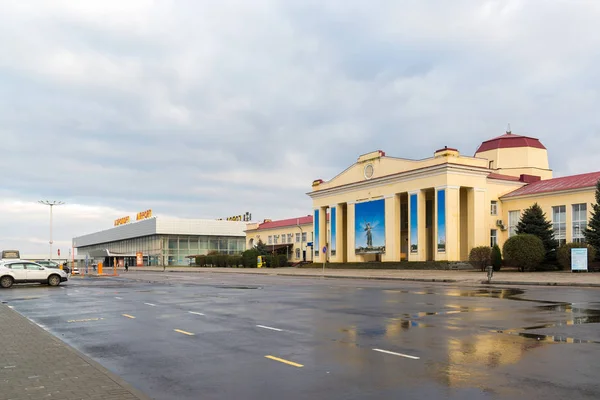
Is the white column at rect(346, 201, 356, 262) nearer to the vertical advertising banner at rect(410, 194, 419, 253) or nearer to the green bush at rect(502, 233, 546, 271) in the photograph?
the vertical advertising banner at rect(410, 194, 419, 253)

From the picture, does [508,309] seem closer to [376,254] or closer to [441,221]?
[441,221]

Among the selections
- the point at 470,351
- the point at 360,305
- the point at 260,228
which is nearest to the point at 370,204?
the point at 260,228

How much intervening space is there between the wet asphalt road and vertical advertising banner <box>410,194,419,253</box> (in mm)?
43982

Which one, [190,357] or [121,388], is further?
[190,357]

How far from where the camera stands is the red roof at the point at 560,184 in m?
54.6

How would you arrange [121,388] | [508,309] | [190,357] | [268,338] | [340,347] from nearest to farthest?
[121,388] < [190,357] < [340,347] < [268,338] < [508,309]

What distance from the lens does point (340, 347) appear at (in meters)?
10.2

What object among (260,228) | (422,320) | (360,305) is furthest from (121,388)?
(260,228)

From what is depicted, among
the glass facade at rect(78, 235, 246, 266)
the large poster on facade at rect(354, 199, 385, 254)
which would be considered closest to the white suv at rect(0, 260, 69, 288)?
the large poster on facade at rect(354, 199, 385, 254)

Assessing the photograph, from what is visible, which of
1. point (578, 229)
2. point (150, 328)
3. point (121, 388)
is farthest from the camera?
point (578, 229)

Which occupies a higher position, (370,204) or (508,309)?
(370,204)

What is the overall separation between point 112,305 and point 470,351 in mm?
14085

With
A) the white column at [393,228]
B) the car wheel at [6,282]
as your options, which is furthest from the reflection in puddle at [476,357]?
the white column at [393,228]

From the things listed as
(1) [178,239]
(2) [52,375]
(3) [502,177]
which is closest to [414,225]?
(3) [502,177]
